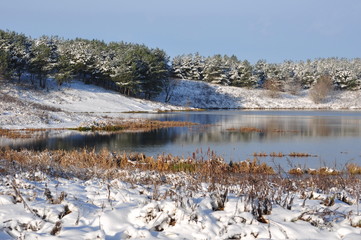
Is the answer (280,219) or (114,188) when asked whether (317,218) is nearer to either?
(280,219)

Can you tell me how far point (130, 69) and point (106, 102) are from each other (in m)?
11.2

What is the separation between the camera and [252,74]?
102812 mm

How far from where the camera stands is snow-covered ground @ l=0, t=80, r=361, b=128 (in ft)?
126

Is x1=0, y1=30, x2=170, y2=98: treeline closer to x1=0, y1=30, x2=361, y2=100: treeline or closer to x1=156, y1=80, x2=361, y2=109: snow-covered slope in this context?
x1=0, y1=30, x2=361, y2=100: treeline

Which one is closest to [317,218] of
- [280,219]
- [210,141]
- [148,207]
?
[280,219]

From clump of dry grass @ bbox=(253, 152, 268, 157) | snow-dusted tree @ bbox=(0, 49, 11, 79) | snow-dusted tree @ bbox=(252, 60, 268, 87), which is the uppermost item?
snow-dusted tree @ bbox=(252, 60, 268, 87)

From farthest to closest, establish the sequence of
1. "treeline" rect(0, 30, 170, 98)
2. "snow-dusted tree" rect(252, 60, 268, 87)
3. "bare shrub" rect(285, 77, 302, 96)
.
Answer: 1. "snow-dusted tree" rect(252, 60, 268, 87)
2. "bare shrub" rect(285, 77, 302, 96)
3. "treeline" rect(0, 30, 170, 98)

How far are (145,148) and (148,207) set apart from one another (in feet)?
57.1

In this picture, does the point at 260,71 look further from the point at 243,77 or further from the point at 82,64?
the point at 82,64

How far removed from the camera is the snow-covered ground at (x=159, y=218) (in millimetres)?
5684

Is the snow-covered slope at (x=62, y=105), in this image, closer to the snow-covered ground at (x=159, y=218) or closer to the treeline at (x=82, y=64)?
the treeline at (x=82, y=64)

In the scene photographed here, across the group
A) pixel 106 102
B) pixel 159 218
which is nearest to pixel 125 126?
pixel 106 102

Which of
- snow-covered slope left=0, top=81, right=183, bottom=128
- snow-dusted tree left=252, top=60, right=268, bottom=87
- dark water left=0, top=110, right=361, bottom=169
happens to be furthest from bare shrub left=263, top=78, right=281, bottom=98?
dark water left=0, top=110, right=361, bottom=169

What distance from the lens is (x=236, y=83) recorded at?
10081cm
